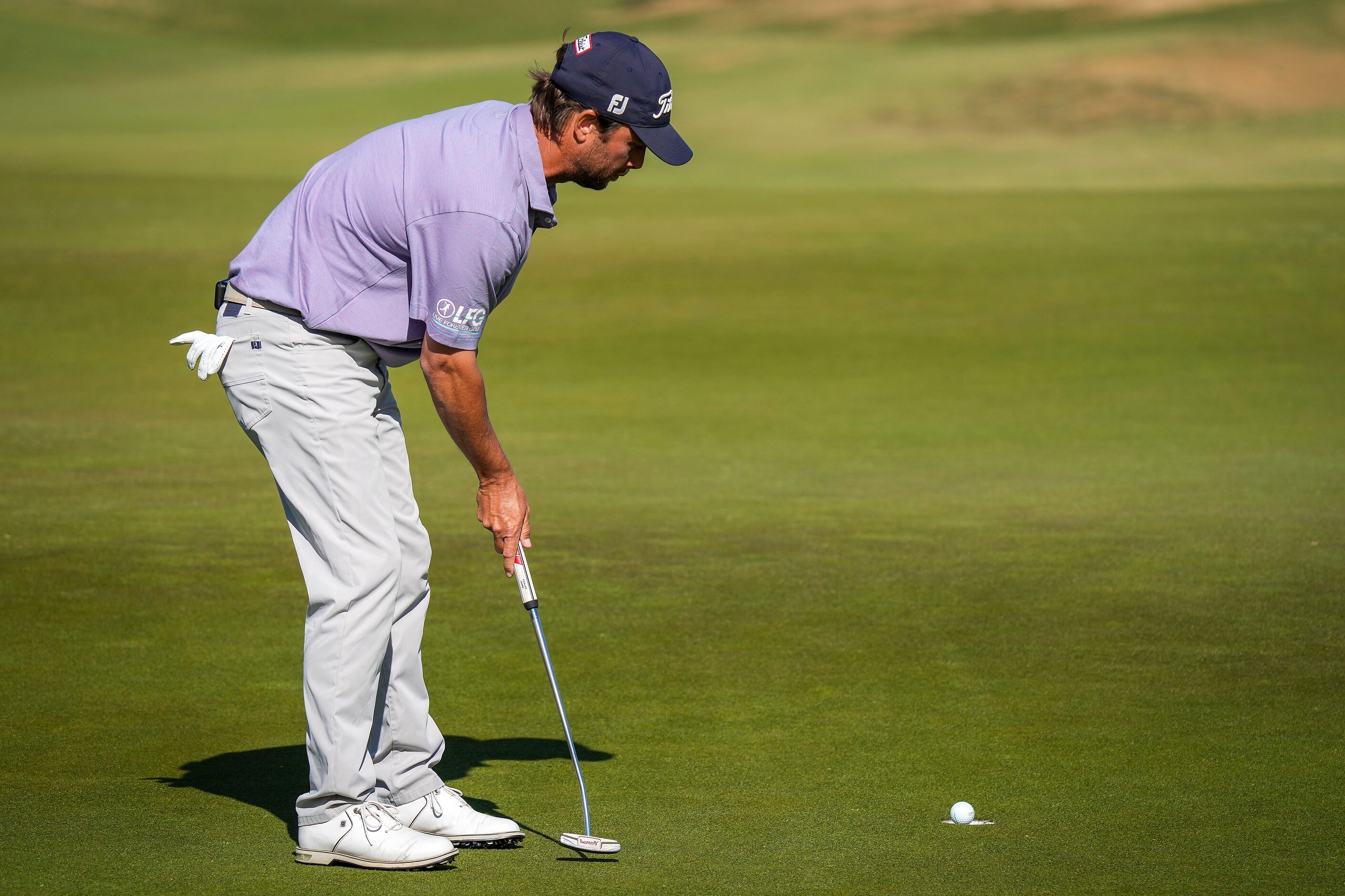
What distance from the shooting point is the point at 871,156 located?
37688mm

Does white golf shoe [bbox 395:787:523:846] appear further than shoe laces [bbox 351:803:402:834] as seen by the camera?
Yes

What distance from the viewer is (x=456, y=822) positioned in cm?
455

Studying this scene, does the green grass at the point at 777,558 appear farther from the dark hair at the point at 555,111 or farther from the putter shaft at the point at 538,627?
the dark hair at the point at 555,111

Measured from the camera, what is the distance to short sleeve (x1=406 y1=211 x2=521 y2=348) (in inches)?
163

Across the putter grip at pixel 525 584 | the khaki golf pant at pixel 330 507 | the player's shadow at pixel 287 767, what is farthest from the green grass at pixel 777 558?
the putter grip at pixel 525 584

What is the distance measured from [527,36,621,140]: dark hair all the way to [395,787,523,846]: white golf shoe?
182cm

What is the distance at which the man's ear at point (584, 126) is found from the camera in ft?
14.0

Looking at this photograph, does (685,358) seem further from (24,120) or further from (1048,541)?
(24,120)

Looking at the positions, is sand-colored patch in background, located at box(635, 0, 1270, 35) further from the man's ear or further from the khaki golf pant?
the khaki golf pant

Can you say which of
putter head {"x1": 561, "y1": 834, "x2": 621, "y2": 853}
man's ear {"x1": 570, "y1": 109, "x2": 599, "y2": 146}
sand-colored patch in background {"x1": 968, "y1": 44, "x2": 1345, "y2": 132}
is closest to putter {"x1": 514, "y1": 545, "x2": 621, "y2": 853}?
putter head {"x1": 561, "y1": 834, "x2": 621, "y2": 853}

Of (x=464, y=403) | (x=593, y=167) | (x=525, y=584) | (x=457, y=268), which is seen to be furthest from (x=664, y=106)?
(x=525, y=584)

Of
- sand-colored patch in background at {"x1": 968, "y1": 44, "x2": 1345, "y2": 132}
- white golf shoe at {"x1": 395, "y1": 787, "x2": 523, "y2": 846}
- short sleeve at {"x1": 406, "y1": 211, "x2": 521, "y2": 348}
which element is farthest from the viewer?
sand-colored patch in background at {"x1": 968, "y1": 44, "x2": 1345, "y2": 132}

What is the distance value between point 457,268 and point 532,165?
332 millimetres

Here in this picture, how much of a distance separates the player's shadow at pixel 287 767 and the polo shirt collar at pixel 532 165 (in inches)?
70.6
